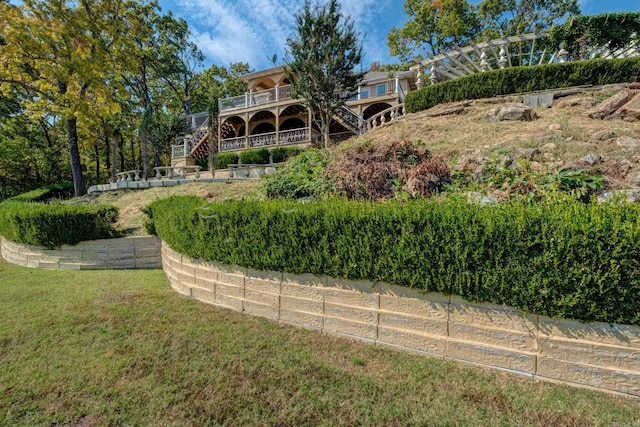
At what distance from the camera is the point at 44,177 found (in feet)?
73.2

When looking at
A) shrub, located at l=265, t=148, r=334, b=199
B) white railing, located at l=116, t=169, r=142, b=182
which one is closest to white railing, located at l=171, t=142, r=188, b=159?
white railing, located at l=116, t=169, r=142, b=182

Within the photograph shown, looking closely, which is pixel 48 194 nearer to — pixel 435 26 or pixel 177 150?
pixel 177 150

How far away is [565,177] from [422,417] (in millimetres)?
4571

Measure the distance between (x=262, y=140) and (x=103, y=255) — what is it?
14391 millimetres

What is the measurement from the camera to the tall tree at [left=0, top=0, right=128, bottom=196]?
41.2 ft

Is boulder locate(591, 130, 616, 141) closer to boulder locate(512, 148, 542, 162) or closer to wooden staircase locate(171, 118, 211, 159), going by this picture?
boulder locate(512, 148, 542, 162)

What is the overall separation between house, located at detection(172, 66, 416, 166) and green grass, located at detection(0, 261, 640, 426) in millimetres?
13590

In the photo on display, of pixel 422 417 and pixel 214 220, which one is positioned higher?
pixel 214 220

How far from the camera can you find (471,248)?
2.86 meters

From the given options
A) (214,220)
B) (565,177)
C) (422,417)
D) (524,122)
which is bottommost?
(422,417)

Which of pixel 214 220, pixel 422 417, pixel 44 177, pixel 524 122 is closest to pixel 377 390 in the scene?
pixel 422 417

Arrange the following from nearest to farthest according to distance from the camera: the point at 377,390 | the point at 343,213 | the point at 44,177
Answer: the point at 377,390, the point at 343,213, the point at 44,177

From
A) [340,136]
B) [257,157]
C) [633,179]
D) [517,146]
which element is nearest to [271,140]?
[257,157]

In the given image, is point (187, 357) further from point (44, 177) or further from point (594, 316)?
point (44, 177)
